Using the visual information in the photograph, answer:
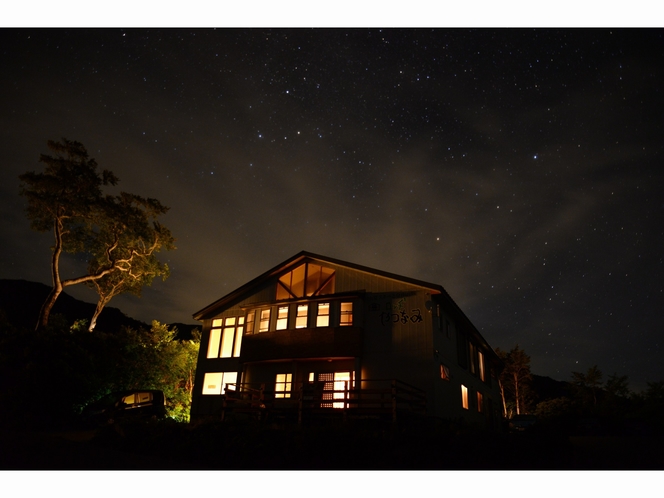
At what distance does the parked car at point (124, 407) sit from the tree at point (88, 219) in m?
10.7

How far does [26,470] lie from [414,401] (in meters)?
13.8

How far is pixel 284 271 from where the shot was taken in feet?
88.0

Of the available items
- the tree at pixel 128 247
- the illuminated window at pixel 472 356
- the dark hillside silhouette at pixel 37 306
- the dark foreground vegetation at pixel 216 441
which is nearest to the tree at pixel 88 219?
the tree at pixel 128 247

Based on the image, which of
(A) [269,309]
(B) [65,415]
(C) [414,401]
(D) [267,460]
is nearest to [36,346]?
(B) [65,415]

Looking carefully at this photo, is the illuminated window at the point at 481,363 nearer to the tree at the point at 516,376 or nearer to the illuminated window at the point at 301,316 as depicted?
the illuminated window at the point at 301,316

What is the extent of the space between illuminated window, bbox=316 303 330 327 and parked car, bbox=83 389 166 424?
29.1 feet

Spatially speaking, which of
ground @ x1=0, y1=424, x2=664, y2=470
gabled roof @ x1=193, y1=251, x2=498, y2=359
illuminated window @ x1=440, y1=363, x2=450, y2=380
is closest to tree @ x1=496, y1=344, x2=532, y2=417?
gabled roof @ x1=193, y1=251, x2=498, y2=359

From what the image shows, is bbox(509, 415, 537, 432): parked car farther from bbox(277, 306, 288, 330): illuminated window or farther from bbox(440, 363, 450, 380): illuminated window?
bbox(277, 306, 288, 330): illuminated window

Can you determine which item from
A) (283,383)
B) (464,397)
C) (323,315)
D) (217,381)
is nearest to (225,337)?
(217,381)

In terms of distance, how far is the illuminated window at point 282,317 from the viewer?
25578mm

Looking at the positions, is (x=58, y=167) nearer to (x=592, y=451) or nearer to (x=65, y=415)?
(x=65, y=415)

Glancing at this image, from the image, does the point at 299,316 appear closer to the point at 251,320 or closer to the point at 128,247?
the point at 251,320

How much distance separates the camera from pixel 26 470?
37.0 feet

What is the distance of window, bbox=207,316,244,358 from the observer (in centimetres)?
2701
